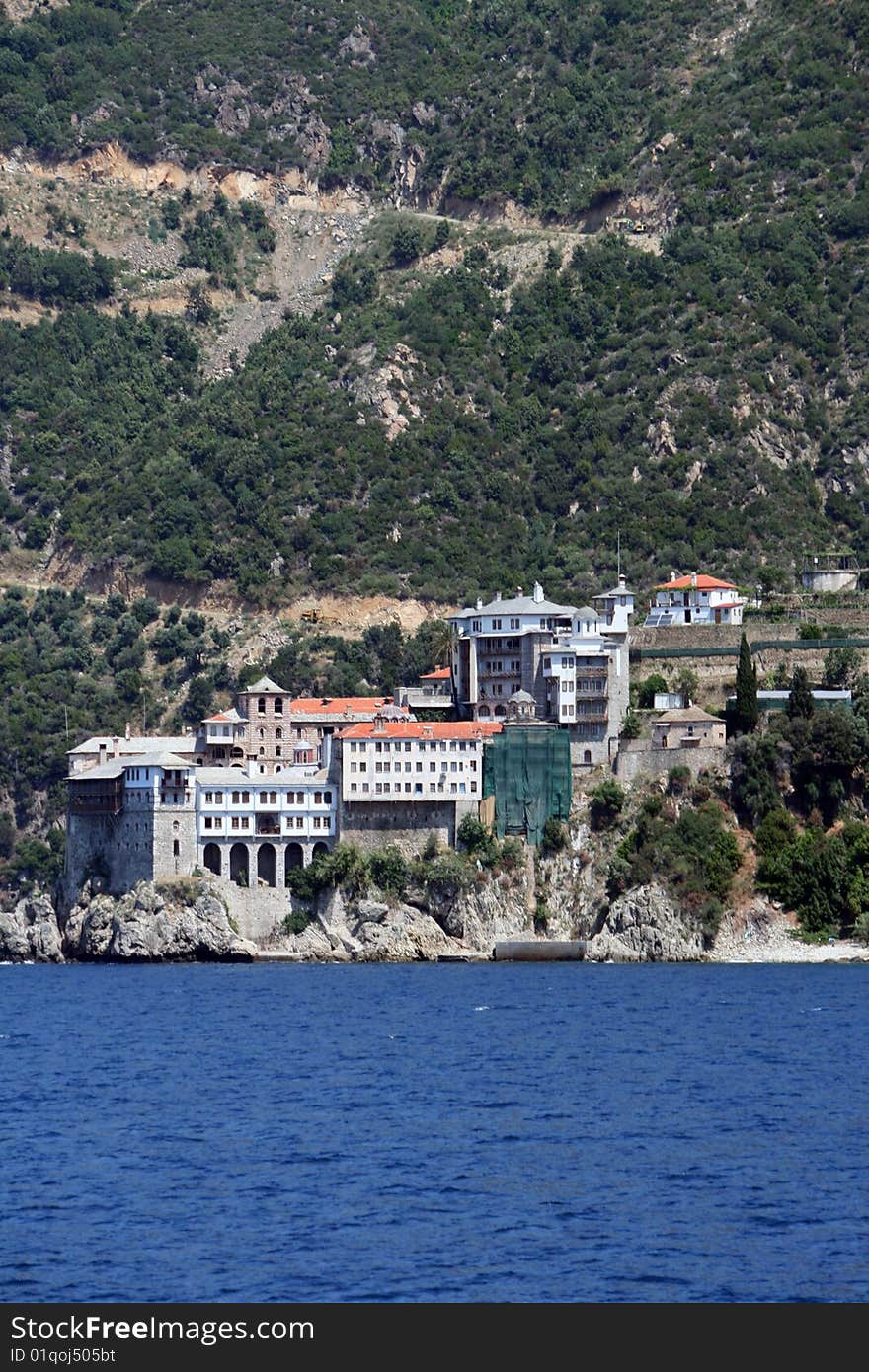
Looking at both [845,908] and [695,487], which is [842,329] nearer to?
[695,487]

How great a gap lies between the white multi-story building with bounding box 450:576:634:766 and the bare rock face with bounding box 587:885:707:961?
10.4 meters

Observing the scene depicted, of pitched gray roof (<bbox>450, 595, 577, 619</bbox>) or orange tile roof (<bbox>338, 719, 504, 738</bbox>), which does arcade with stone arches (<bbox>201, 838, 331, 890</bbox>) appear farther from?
pitched gray roof (<bbox>450, 595, 577, 619</bbox>)

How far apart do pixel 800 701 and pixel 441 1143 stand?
5735 cm

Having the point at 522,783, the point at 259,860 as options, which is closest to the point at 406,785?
the point at 522,783

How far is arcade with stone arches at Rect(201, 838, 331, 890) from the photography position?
12225 centimetres

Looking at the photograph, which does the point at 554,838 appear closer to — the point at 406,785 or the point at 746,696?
the point at 406,785

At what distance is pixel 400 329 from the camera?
636 ft

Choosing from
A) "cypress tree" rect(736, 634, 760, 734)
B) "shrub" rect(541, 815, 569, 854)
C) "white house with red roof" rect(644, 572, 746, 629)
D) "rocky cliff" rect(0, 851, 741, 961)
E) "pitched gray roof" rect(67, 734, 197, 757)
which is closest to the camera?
"rocky cliff" rect(0, 851, 741, 961)

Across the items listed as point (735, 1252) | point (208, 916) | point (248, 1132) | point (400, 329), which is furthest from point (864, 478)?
point (735, 1252)

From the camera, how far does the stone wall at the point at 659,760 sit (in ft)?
403

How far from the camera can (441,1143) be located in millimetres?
68750

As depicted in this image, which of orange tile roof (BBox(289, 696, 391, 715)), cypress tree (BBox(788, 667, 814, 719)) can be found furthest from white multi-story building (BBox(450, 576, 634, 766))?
cypress tree (BBox(788, 667, 814, 719))

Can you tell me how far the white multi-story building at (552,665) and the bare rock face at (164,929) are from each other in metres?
15.8

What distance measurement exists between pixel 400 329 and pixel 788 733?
76.8 metres
